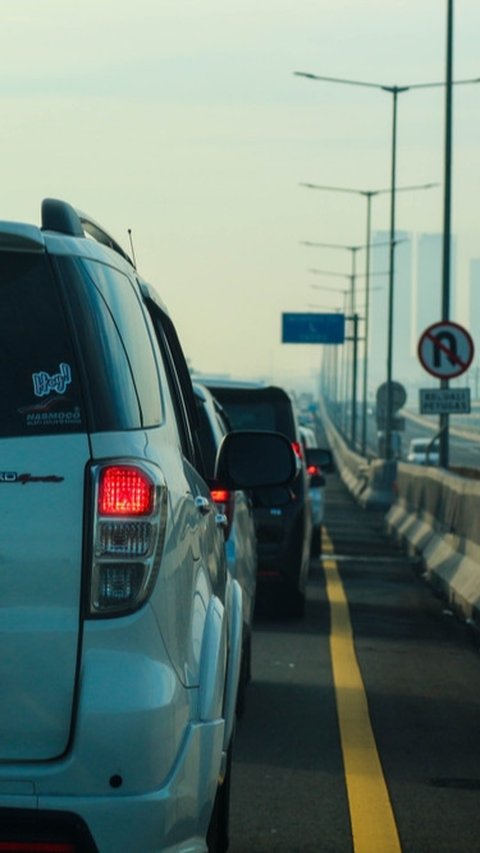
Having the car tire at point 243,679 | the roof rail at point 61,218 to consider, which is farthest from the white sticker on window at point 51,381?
the car tire at point 243,679

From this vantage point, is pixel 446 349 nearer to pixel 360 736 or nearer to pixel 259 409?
pixel 259 409

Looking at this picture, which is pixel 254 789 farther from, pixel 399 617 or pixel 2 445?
pixel 399 617

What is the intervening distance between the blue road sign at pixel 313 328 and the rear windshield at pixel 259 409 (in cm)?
7031

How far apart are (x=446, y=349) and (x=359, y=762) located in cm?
1996

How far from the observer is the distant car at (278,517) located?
53.7 ft

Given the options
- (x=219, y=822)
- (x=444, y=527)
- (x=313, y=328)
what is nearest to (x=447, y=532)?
(x=444, y=527)

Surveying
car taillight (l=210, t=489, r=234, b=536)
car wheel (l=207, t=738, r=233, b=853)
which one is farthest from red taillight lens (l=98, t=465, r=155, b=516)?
car taillight (l=210, t=489, r=234, b=536)

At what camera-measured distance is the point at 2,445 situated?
4465mm

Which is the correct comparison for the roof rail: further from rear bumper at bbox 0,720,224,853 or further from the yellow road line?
the yellow road line

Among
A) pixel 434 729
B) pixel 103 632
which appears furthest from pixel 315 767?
pixel 103 632

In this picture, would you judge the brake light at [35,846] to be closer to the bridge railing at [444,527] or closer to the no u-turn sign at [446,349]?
the bridge railing at [444,527]

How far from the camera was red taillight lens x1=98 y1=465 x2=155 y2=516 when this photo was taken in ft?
14.8

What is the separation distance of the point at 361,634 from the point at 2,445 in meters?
11.2

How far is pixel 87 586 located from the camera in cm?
444
